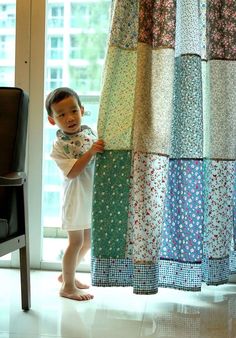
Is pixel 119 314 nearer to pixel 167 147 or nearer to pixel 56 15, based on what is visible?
pixel 167 147

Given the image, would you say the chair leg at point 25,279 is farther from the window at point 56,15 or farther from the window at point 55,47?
the window at point 56,15

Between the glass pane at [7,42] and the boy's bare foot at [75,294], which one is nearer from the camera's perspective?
the boy's bare foot at [75,294]

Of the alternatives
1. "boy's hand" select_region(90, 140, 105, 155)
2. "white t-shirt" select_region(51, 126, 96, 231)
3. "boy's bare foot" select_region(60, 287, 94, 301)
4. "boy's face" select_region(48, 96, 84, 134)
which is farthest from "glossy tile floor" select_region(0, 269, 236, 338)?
"boy's face" select_region(48, 96, 84, 134)

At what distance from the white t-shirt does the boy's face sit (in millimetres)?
52

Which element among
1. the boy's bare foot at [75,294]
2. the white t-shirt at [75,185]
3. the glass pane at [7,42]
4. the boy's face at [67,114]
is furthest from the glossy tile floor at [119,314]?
the glass pane at [7,42]

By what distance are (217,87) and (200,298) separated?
0.87 m

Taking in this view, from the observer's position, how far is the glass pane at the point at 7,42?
2141 millimetres

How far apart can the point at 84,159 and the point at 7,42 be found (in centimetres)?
84

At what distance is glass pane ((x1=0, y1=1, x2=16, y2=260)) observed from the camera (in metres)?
2.14

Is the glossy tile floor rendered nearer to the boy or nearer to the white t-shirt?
the boy

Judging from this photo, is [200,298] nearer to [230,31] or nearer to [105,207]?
[105,207]

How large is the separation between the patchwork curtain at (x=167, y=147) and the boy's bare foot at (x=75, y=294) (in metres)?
0.12

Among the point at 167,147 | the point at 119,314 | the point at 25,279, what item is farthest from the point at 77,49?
the point at 119,314

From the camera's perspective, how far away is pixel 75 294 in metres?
1.79
